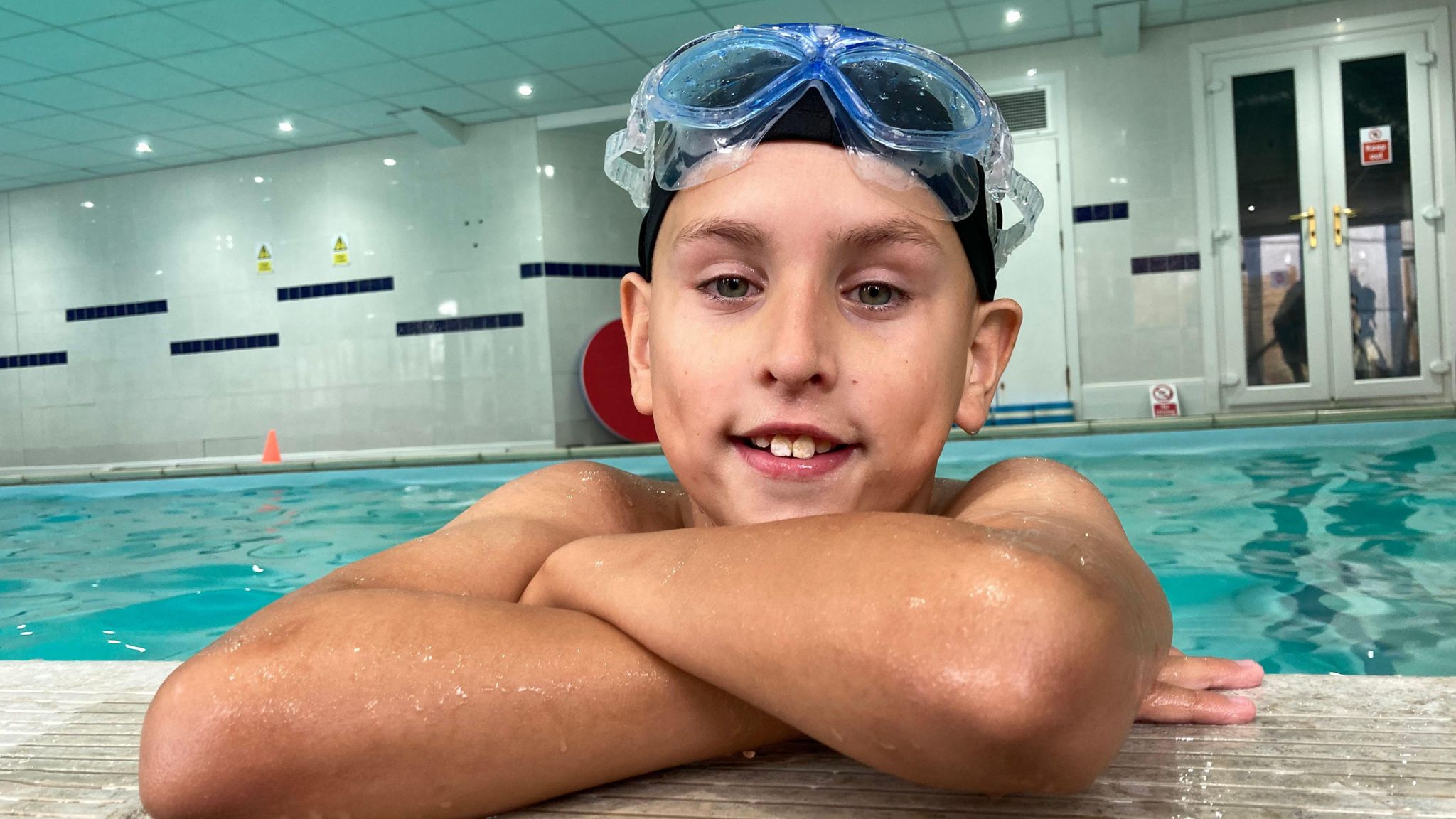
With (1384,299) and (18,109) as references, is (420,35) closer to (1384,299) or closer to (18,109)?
(18,109)

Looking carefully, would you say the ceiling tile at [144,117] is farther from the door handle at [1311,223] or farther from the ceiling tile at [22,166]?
the door handle at [1311,223]

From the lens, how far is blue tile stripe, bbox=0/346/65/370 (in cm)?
1526

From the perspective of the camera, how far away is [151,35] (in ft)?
30.1

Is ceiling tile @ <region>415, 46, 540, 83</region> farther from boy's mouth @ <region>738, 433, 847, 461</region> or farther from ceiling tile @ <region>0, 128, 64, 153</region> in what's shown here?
boy's mouth @ <region>738, 433, 847, 461</region>

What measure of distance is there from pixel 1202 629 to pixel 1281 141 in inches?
363

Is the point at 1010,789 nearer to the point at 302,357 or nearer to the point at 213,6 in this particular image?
the point at 213,6

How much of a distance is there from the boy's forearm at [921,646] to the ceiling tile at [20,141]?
47.6 ft

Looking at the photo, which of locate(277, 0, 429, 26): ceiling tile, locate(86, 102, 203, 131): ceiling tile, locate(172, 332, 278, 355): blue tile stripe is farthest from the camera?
locate(172, 332, 278, 355): blue tile stripe

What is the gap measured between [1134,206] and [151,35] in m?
10.3

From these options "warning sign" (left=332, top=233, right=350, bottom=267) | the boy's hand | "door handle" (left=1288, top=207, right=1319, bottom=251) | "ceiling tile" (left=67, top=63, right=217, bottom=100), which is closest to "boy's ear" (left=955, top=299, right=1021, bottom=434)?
the boy's hand

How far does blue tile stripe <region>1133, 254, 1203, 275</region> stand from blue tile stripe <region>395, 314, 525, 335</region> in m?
7.68

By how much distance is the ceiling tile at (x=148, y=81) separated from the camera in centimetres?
1008

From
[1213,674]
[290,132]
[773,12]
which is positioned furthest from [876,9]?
[1213,674]

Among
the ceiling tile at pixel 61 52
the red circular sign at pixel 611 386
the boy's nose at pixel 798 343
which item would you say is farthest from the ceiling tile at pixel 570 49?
the boy's nose at pixel 798 343
